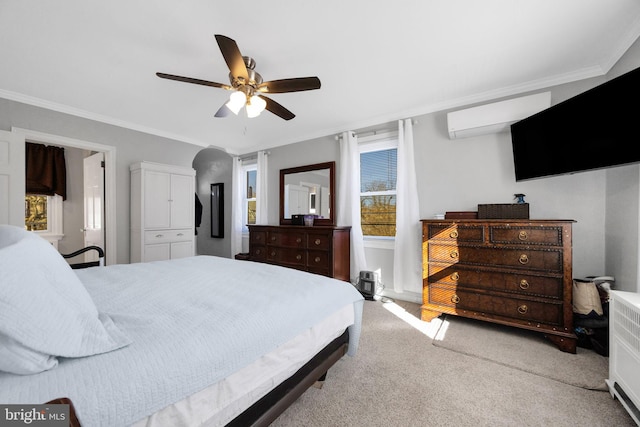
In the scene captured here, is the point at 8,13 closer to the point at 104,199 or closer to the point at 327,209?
the point at 104,199

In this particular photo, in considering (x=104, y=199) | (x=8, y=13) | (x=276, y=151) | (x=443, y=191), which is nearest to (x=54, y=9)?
(x=8, y=13)

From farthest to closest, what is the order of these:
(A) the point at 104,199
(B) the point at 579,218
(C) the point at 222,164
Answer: (C) the point at 222,164
(A) the point at 104,199
(B) the point at 579,218

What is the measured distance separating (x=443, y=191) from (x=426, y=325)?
156 cm

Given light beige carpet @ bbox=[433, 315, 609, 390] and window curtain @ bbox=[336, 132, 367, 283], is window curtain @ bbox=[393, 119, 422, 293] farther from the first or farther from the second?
light beige carpet @ bbox=[433, 315, 609, 390]

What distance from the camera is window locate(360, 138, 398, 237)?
3.52 m

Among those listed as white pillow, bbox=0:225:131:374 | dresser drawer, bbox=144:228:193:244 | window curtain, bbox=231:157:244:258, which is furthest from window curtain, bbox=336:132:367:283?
white pillow, bbox=0:225:131:374

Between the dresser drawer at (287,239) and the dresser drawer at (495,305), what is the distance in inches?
68.7

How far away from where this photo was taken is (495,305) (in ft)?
7.64

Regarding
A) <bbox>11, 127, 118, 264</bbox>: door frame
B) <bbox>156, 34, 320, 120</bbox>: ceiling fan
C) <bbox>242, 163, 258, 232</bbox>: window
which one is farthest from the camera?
<bbox>242, 163, 258, 232</bbox>: window

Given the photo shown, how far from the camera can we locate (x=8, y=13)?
1757mm

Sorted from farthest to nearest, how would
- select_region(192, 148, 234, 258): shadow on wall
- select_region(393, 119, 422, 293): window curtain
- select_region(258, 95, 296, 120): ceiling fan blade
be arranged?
select_region(192, 148, 234, 258): shadow on wall
select_region(393, 119, 422, 293): window curtain
select_region(258, 95, 296, 120): ceiling fan blade

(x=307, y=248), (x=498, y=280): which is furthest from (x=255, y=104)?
(x=498, y=280)

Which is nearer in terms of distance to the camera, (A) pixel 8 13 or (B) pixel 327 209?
(A) pixel 8 13

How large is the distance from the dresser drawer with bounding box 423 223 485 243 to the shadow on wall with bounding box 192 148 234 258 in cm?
411
